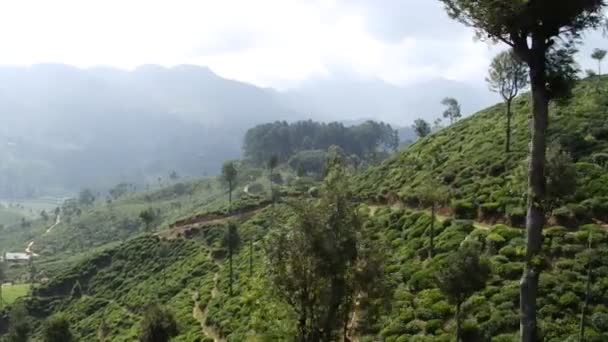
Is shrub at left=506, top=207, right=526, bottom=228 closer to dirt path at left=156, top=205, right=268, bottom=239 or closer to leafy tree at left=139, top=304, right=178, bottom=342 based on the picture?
leafy tree at left=139, top=304, right=178, bottom=342

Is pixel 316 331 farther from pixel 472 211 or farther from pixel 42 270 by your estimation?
pixel 42 270

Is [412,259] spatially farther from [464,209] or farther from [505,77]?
[505,77]

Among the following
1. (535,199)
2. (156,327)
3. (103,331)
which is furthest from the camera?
(103,331)

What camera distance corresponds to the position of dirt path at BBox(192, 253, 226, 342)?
4431cm

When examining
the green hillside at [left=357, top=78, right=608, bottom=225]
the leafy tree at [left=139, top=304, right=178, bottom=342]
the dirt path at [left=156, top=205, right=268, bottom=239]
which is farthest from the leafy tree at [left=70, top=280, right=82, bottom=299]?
the leafy tree at [left=139, top=304, right=178, bottom=342]

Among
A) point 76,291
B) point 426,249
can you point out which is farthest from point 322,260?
point 76,291

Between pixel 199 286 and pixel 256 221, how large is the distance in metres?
19.8

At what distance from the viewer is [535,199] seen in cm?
1270

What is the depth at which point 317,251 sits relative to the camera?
1570 cm

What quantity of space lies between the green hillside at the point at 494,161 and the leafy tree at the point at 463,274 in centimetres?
903

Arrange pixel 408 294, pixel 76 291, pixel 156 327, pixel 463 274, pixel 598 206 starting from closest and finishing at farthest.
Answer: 1. pixel 463 274
2. pixel 408 294
3. pixel 598 206
4. pixel 156 327
5. pixel 76 291

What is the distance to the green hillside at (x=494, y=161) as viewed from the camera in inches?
1527

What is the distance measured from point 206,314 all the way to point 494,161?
30.7 meters

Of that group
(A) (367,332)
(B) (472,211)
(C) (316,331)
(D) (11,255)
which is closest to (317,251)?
(C) (316,331)
